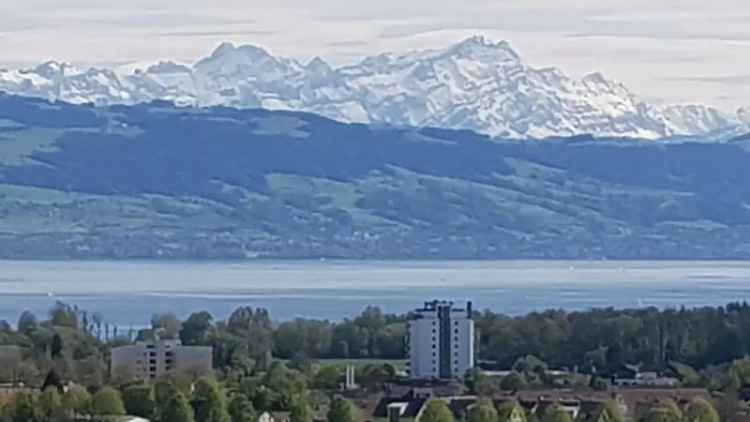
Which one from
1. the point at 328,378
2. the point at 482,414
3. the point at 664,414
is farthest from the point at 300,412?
the point at 328,378

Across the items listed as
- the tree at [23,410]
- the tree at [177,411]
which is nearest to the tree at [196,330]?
the tree at [177,411]

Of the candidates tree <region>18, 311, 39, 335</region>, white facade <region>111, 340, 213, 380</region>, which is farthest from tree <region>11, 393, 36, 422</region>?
tree <region>18, 311, 39, 335</region>

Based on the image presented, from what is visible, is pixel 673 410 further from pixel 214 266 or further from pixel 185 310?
pixel 214 266

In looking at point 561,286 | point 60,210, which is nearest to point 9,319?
point 561,286

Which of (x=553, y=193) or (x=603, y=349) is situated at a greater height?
(x=553, y=193)

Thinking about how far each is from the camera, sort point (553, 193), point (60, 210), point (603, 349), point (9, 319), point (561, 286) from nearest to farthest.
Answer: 1. point (603, 349)
2. point (9, 319)
3. point (561, 286)
4. point (60, 210)
5. point (553, 193)

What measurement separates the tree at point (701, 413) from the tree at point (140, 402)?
6.44 meters

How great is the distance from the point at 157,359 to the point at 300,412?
1653 centimetres

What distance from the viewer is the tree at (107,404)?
1241 inches

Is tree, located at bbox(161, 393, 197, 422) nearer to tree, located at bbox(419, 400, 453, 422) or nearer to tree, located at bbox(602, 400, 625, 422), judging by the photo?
tree, located at bbox(419, 400, 453, 422)

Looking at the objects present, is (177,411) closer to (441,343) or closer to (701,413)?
(701,413)

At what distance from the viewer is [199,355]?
161ft

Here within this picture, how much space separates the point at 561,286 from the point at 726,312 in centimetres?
6430

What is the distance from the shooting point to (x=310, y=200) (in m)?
176
